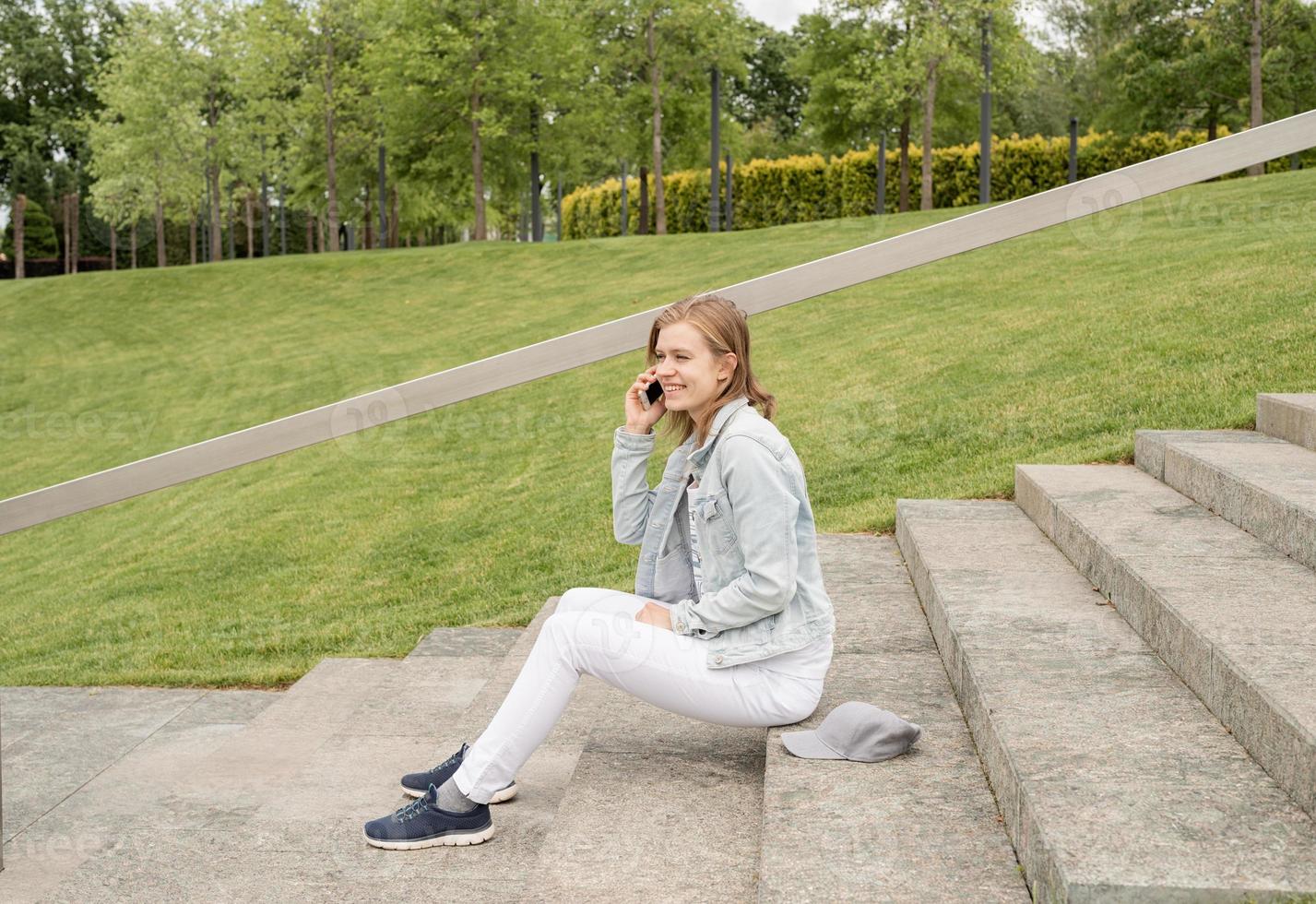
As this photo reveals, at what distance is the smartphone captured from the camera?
134 inches

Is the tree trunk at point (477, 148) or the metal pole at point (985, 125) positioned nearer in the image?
the metal pole at point (985, 125)

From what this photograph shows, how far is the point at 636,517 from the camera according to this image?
135 inches

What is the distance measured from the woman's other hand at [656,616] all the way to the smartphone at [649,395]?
57 centimetres

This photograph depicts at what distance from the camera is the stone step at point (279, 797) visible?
2.97 metres

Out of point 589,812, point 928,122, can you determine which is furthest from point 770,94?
point 589,812

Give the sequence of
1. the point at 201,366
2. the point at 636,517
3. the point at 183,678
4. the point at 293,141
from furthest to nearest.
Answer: the point at 293,141 < the point at 201,366 < the point at 183,678 < the point at 636,517

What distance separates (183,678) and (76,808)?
1798mm

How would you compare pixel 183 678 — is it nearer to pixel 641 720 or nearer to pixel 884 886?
pixel 641 720

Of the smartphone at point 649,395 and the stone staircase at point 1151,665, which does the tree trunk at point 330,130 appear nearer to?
the stone staircase at point 1151,665

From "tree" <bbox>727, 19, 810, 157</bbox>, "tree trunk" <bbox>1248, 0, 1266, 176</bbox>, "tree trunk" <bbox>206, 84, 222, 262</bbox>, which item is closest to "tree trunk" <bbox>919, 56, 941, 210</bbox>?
"tree trunk" <bbox>1248, 0, 1266, 176</bbox>

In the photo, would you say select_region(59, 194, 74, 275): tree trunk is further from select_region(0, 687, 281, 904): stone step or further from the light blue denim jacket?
the light blue denim jacket

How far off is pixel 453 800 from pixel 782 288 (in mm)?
1527

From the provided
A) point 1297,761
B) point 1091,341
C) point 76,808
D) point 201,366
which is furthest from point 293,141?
point 1297,761

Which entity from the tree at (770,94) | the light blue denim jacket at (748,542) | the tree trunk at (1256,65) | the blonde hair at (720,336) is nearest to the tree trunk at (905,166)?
the tree trunk at (1256,65)
